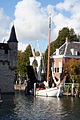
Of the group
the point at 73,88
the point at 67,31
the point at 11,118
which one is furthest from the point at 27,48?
the point at 11,118

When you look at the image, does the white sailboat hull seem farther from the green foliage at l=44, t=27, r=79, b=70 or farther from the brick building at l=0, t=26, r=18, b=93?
the green foliage at l=44, t=27, r=79, b=70

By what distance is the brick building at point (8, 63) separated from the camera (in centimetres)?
4369

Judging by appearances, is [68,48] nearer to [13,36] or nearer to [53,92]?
[13,36]

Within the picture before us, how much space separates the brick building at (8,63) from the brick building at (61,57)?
10.0m

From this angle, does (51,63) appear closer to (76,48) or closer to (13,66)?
(76,48)

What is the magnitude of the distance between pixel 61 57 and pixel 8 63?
12.1 meters

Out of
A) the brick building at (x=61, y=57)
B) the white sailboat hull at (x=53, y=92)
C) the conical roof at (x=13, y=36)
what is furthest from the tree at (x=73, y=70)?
the conical roof at (x=13, y=36)

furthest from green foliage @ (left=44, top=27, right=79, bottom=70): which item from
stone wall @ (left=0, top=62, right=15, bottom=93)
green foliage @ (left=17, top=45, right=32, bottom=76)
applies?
stone wall @ (left=0, top=62, right=15, bottom=93)

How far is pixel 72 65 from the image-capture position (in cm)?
4412

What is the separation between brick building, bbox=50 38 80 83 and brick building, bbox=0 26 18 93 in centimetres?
1002

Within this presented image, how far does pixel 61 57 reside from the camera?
161 ft

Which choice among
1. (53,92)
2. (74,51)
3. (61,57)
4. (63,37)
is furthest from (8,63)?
(63,37)

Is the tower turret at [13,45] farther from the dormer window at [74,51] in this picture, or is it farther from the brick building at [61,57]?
the dormer window at [74,51]

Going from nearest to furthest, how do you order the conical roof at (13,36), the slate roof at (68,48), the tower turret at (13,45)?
1. the tower turret at (13,45)
2. the conical roof at (13,36)
3. the slate roof at (68,48)
